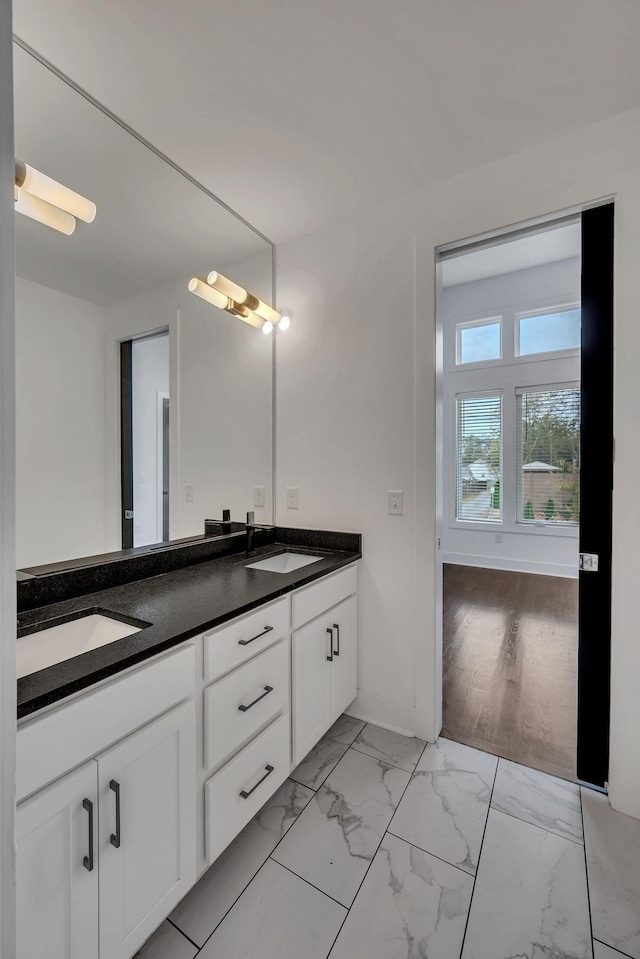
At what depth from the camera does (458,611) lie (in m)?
3.61

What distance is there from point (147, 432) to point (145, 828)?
125 centimetres

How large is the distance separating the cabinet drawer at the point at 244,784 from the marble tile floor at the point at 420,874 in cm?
17

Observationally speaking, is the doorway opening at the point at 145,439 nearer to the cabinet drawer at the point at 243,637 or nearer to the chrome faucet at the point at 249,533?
the chrome faucet at the point at 249,533

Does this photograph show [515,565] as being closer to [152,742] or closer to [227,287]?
[227,287]

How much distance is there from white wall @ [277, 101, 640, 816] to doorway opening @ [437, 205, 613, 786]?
0.57 m

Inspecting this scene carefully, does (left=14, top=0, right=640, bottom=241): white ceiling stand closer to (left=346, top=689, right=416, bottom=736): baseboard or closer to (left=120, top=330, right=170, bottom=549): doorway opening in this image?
(left=120, top=330, right=170, bottom=549): doorway opening

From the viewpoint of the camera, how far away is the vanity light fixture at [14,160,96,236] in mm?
1195

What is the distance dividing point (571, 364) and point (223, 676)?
487cm

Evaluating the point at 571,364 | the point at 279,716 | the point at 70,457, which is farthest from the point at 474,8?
the point at 571,364

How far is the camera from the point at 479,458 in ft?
17.1

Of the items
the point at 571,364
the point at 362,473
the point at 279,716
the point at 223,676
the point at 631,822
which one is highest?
the point at 571,364

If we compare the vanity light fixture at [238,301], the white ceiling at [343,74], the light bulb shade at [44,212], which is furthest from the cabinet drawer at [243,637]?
the white ceiling at [343,74]

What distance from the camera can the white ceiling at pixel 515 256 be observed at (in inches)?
158

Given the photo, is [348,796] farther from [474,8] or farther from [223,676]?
[474,8]
